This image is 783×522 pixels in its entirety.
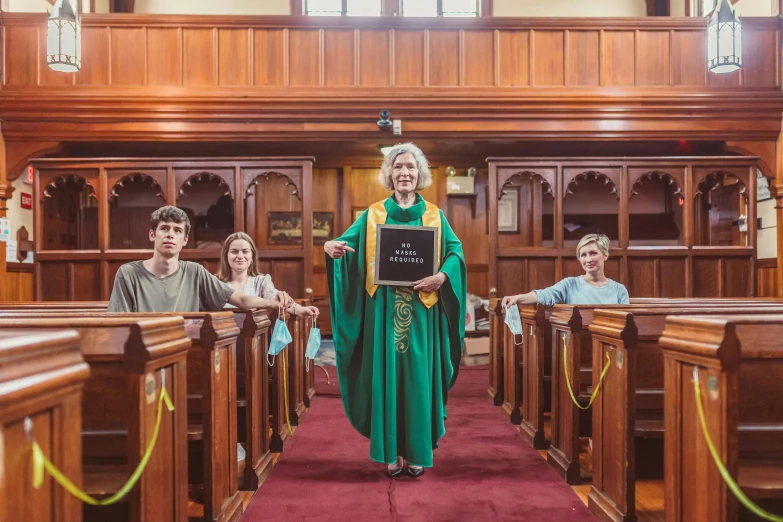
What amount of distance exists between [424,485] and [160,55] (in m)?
6.00

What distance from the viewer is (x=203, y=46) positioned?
24.5 feet

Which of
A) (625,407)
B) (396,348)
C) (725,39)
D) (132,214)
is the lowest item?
(625,407)

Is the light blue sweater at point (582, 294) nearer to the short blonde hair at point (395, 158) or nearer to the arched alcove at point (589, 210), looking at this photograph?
the short blonde hair at point (395, 158)

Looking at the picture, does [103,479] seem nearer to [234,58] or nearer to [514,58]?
[234,58]

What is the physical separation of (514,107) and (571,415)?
15.4 feet

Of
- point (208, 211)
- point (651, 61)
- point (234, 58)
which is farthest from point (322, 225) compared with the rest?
point (651, 61)

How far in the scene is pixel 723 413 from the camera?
1811mm

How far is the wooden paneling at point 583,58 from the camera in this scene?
297 inches

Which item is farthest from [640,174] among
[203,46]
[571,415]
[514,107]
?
[203,46]

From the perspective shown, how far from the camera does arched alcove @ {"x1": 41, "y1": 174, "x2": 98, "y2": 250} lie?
31.7 ft

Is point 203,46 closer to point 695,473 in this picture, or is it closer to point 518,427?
point 518,427

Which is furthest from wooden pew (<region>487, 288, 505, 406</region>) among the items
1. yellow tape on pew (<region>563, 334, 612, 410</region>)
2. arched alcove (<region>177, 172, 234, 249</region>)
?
arched alcove (<region>177, 172, 234, 249</region>)

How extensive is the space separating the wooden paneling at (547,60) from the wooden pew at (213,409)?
5.71 metres

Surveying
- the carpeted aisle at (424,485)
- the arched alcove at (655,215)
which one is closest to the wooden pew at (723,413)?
the carpeted aisle at (424,485)
